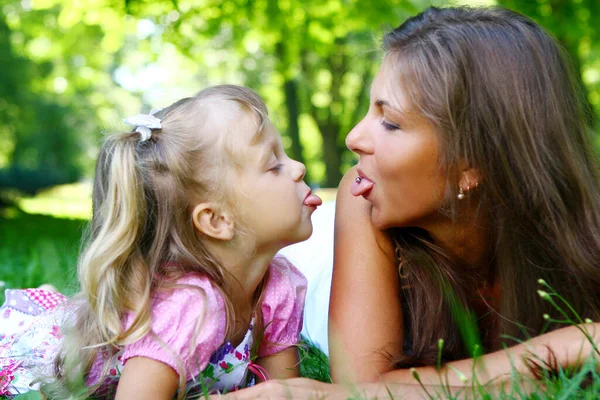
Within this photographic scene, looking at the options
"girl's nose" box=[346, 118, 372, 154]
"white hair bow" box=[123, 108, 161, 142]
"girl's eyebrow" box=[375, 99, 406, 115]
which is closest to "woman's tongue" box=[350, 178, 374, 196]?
"girl's nose" box=[346, 118, 372, 154]

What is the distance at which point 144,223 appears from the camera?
7.95 feet

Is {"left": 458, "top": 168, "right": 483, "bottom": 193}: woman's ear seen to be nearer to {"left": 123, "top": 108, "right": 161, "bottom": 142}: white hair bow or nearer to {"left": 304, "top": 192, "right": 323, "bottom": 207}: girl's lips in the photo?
{"left": 304, "top": 192, "right": 323, "bottom": 207}: girl's lips

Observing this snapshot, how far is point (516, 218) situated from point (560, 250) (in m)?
0.18

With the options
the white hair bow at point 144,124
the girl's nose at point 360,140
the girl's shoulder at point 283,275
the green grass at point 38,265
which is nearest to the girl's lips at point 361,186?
the girl's nose at point 360,140

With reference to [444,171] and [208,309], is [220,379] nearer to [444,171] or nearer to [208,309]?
[208,309]

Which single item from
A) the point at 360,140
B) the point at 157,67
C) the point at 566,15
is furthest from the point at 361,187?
the point at 157,67

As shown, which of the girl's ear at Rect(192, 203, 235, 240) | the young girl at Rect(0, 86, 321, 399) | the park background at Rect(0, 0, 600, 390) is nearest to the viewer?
the young girl at Rect(0, 86, 321, 399)

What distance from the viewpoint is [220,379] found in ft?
8.28

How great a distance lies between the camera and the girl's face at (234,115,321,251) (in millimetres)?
2504

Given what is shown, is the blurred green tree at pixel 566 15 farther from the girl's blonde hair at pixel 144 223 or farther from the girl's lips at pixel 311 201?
the girl's blonde hair at pixel 144 223

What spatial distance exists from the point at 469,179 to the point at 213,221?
874 mm

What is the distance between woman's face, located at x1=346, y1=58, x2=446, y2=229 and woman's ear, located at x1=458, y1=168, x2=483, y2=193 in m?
0.06

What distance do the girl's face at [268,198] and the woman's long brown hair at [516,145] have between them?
49 centimetres

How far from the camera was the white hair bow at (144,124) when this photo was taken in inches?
98.0
